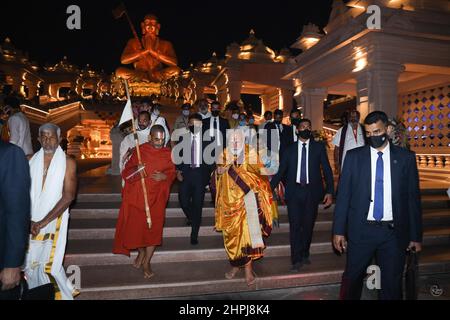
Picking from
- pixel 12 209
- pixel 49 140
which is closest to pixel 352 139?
pixel 49 140

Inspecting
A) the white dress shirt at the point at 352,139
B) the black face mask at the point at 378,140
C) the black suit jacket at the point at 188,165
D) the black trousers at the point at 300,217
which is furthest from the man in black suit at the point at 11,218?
the white dress shirt at the point at 352,139

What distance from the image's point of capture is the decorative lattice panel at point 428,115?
1295 cm

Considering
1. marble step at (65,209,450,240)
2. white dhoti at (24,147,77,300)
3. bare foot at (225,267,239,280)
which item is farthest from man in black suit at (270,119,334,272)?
white dhoti at (24,147,77,300)

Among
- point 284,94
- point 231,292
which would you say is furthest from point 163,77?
point 231,292

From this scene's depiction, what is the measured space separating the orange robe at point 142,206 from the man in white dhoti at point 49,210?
857 millimetres

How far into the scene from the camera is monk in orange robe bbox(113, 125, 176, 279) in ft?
13.7

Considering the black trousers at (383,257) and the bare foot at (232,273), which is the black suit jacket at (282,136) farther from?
the black trousers at (383,257)

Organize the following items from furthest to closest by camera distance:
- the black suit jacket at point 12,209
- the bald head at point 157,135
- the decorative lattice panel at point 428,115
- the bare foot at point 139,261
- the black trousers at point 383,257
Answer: the decorative lattice panel at point 428,115, the bare foot at point 139,261, the bald head at point 157,135, the black trousers at point 383,257, the black suit jacket at point 12,209

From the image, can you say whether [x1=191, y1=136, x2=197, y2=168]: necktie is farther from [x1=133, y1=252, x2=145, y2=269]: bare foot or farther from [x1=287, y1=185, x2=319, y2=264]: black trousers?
[x1=287, y1=185, x2=319, y2=264]: black trousers

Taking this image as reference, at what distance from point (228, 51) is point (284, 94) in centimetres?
505

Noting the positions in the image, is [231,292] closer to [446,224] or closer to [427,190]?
[446,224]

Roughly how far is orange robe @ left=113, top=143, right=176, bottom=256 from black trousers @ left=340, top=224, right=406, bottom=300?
2464mm

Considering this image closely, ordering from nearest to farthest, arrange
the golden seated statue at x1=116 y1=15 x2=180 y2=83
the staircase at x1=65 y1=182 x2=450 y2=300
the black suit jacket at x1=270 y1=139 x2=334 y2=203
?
the staircase at x1=65 y1=182 x2=450 y2=300 → the black suit jacket at x1=270 y1=139 x2=334 y2=203 → the golden seated statue at x1=116 y1=15 x2=180 y2=83
